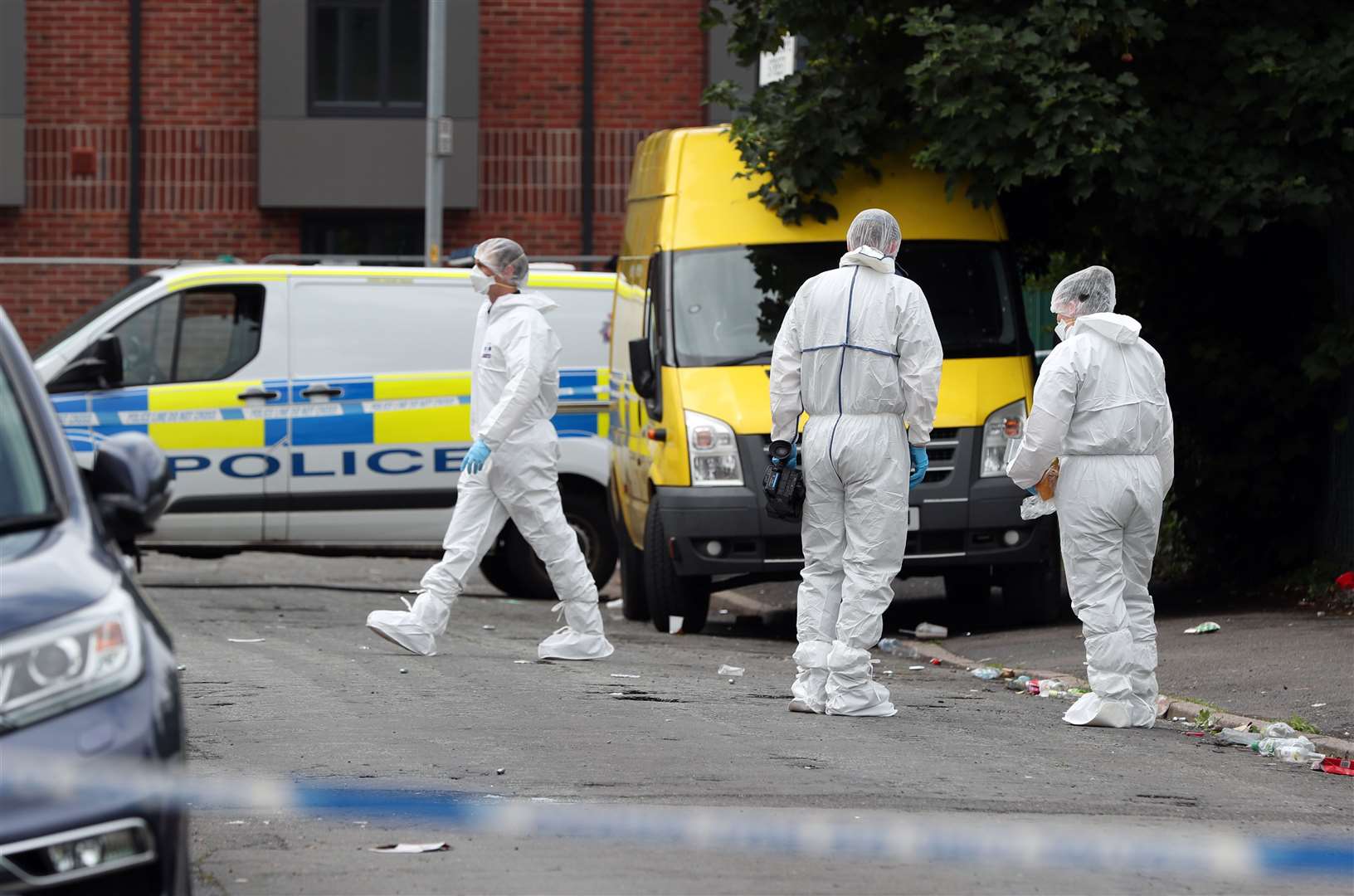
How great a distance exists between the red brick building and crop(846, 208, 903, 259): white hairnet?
1305 cm

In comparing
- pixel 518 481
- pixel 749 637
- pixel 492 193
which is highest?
pixel 492 193

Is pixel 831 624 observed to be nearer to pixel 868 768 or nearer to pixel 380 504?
pixel 868 768

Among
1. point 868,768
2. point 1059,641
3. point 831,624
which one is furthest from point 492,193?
point 868,768

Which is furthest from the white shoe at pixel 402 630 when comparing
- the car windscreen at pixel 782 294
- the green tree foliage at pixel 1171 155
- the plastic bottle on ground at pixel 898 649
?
the green tree foliage at pixel 1171 155

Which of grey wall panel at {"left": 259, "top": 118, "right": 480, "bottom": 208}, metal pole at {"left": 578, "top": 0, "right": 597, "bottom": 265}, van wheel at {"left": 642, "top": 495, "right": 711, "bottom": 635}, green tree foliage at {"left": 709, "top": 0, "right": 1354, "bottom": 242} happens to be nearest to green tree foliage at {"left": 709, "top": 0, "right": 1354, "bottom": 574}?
green tree foliage at {"left": 709, "top": 0, "right": 1354, "bottom": 242}

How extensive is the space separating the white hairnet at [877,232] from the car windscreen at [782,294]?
9.38 feet

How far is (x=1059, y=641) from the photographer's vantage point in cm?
1073

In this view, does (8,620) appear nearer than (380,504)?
Yes

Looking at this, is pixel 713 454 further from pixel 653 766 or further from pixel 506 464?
pixel 653 766

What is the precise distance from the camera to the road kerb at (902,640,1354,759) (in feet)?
24.6

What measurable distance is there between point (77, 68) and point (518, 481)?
13266 mm

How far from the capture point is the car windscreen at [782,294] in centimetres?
1117

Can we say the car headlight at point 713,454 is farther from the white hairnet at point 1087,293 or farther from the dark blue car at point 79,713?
the dark blue car at point 79,713

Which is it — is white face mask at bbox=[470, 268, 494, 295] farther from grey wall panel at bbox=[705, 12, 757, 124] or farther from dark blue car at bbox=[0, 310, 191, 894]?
grey wall panel at bbox=[705, 12, 757, 124]
